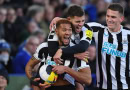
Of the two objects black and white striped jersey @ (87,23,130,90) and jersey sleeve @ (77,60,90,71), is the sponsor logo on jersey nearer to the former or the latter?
black and white striped jersey @ (87,23,130,90)

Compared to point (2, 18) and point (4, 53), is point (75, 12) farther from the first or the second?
point (2, 18)

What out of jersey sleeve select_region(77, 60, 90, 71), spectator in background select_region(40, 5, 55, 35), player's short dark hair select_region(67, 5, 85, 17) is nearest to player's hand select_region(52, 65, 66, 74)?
jersey sleeve select_region(77, 60, 90, 71)

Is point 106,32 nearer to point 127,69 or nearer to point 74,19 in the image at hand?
point 127,69

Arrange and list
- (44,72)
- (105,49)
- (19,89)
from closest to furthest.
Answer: (44,72)
(105,49)
(19,89)

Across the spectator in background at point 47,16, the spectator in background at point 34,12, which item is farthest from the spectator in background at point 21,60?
the spectator in background at point 47,16

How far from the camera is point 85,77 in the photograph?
18.1 ft

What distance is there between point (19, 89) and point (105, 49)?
2359 mm

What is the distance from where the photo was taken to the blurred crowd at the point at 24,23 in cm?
865

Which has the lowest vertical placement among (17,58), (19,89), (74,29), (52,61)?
(19,89)

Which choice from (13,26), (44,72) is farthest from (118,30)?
(13,26)

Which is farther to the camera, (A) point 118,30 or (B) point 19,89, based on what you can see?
(B) point 19,89

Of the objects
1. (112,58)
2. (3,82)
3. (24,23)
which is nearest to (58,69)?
(3,82)

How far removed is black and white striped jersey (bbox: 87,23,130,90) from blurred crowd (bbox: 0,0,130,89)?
5.20 feet

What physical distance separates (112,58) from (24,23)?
4138 millimetres
